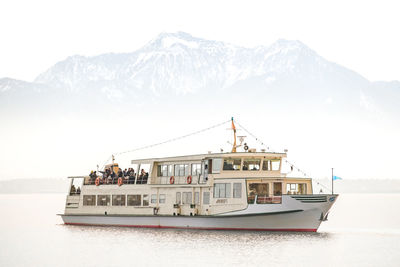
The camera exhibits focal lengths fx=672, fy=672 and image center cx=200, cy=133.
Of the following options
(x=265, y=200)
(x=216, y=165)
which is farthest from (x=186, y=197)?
(x=265, y=200)

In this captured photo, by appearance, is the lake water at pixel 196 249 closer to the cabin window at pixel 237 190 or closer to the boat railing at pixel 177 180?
the cabin window at pixel 237 190

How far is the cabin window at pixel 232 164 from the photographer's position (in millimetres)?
49281

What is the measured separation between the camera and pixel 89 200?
58031 mm

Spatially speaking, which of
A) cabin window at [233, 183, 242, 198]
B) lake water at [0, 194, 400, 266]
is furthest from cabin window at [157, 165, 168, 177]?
cabin window at [233, 183, 242, 198]

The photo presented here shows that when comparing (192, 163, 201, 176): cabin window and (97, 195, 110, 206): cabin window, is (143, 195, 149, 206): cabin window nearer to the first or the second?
(97, 195, 110, 206): cabin window

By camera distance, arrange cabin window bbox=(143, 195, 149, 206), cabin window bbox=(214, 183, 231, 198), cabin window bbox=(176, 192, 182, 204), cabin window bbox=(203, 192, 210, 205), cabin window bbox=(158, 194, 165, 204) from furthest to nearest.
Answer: cabin window bbox=(143, 195, 149, 206)
cabin window bbox=(158, 194, 165, 204)
cabin window bbox=(176, 192, 182, 204)
cabin window bbox=(203, 192, 210, 205)
cabin window bbox=(214, 183, 231, 198)

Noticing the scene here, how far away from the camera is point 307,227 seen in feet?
159

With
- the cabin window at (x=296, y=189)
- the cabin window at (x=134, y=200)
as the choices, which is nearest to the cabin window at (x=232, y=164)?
the cabin window at (x=296, y=189)

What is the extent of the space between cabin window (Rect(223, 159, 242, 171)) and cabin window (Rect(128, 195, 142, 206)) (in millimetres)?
8489

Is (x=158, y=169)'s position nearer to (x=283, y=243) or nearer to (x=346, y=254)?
(x=283, y=243)

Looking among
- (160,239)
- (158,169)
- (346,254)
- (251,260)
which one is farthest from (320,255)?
(158,169)

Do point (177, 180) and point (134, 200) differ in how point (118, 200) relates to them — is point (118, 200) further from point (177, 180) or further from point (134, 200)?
point (177, 180)

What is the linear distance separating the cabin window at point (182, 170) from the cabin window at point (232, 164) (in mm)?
3535

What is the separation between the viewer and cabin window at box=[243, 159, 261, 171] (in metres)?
49.7
